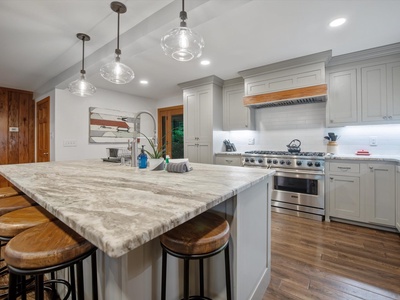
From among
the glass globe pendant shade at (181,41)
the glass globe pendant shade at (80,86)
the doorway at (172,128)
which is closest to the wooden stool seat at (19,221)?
the glass globe pendant shade at (181,41)

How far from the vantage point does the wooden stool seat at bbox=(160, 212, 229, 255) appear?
0.87 meters

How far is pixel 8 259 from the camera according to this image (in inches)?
30.0

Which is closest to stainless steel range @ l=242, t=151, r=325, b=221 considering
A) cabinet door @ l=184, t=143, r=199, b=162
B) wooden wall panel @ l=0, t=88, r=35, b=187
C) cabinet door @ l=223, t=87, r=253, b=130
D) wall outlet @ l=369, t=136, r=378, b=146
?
wall outlet @ l=369, t=136, r=378, b=146

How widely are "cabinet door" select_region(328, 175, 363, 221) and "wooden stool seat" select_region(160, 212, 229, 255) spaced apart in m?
2.46

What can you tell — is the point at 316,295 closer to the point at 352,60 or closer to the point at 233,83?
the point at 352,60

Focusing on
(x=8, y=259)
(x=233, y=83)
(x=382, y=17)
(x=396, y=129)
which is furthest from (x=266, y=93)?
(x=8, y=259)

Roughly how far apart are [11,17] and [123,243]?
2.80 metres

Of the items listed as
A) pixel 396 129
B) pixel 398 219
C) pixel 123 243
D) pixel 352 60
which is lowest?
pixel 398 219

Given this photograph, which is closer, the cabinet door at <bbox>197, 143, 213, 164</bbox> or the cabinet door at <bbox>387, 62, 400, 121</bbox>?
the cabinet door at <bbox>387, 62, 400, 121</bbox>

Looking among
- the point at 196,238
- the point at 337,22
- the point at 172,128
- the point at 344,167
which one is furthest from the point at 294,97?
the point at 172,128

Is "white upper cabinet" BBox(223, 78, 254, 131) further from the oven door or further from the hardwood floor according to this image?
the hardwood floor

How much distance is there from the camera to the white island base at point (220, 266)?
77 cm

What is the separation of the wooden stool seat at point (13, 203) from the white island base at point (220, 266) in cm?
77

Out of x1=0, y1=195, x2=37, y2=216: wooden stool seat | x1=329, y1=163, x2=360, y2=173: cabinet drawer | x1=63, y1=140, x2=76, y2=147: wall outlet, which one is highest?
x1=63, y1=140, x2=76, y2=147: wall outlet
